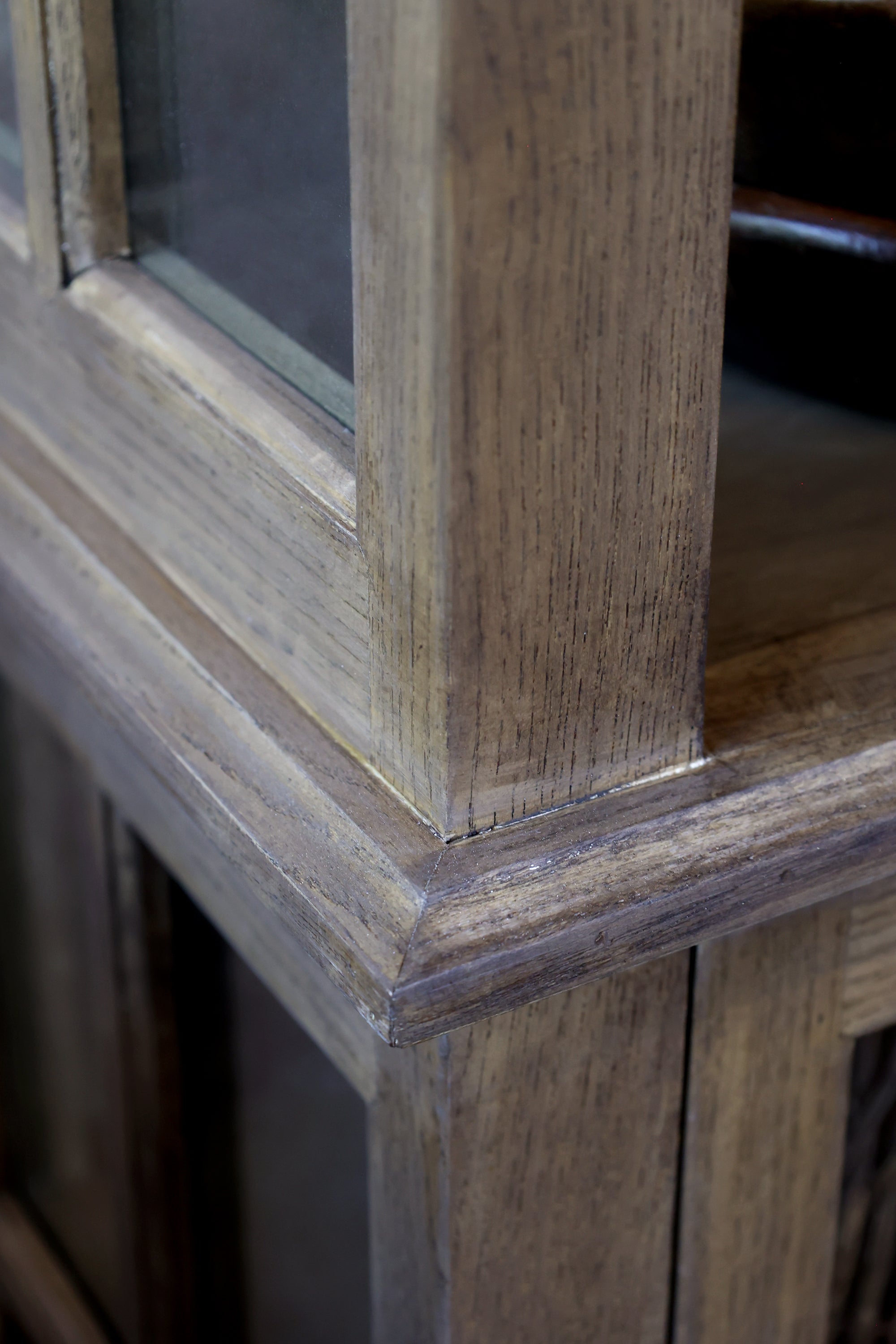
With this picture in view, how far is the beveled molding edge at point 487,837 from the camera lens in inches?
13.8

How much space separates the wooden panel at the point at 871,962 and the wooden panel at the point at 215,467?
18cm

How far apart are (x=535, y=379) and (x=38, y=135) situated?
11.3 inches

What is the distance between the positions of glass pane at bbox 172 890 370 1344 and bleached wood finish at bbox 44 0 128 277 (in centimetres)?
29

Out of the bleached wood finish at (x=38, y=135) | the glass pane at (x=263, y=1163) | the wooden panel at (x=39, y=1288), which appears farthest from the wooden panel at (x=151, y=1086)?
the bleached wood finish at (x=38, y=135)

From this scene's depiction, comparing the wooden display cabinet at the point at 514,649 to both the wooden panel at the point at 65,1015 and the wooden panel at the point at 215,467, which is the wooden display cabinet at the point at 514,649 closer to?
the wooden panel at the point at 215,467

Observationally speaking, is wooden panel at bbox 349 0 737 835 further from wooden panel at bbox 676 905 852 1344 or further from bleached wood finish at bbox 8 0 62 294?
bleached wood finish at bbox 8 0 62 294

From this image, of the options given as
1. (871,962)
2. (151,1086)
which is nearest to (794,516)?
(871,962)

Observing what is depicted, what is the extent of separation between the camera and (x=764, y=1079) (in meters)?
0.46

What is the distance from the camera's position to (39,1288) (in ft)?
3.01

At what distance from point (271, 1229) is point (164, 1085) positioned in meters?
0.09

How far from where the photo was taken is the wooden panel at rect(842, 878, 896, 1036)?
0.46 m

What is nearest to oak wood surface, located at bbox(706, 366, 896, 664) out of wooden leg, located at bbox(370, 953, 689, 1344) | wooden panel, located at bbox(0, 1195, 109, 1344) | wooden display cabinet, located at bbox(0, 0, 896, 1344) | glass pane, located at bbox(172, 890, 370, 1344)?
wooden display cabinet, located at bbox(0, 0, 896, 1344)

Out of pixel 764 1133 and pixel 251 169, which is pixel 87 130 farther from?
pixel 764 1133

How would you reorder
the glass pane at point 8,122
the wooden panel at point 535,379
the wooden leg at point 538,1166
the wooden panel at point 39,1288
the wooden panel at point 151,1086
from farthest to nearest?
the wooden panel at point 39,1288 < the wooden panel at point 151,1086 < the glass pane at point 8,122 < the wooden leg at point 538,1166 < the wooden panel at point 535,379
